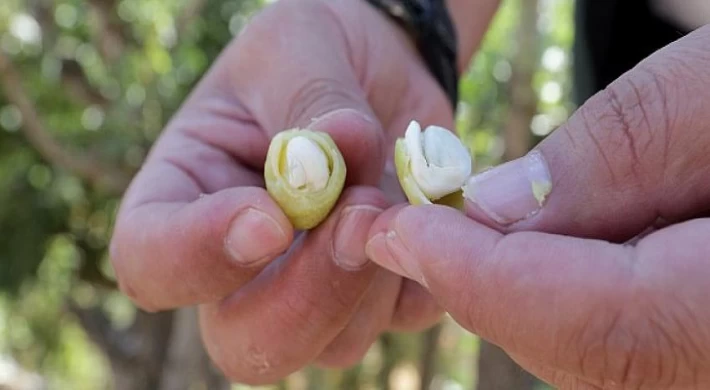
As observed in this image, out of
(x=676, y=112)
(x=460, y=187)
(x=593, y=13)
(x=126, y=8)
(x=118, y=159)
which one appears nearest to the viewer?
(x=676, y=112)

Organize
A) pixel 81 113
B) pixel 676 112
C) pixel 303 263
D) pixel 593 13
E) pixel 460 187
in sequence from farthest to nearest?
pixel 81 113 < pixel 593 13 < pixel 303 263 < pixel 460 187 < pixel 676 112

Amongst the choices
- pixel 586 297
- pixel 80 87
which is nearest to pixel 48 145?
pixel 80 87

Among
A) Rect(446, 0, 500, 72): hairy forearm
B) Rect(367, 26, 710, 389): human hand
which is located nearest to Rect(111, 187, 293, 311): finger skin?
Rect(367, 26, 710, 389): human hand

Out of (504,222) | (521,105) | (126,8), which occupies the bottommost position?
(126,8)

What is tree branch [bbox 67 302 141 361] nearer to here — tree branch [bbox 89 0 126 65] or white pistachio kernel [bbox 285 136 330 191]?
tree branch [bbox 89 0 126 65]

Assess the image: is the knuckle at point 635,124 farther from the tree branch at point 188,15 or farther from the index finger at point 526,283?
the tree branch at point 188,15

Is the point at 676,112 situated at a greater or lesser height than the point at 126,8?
greater

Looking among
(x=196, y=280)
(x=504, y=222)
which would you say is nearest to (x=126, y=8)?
(x=196, y=280)

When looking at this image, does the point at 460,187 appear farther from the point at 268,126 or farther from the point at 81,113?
the point at 81,113
